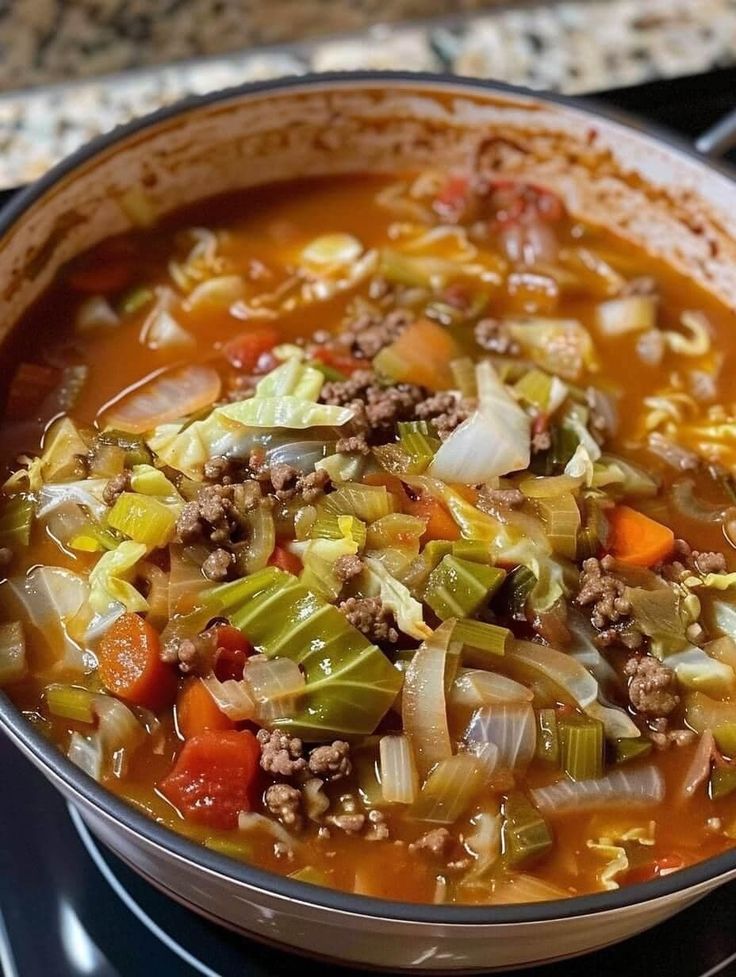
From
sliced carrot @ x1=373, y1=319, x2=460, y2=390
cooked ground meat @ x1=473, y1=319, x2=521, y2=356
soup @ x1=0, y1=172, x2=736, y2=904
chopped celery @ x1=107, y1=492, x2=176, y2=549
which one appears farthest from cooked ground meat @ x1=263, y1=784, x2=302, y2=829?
cooked ground meat @ x1=473, y1=319, x2=521, y2=356

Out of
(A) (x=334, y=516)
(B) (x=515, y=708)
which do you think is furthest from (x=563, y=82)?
(B) (x=515, y=708)

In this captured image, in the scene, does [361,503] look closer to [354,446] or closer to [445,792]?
[354,446]

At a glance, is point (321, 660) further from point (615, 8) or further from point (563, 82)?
point (615, 8)

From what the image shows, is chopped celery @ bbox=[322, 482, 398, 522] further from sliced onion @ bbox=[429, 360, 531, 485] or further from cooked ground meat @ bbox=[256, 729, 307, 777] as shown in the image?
cooked ground meat @ bbox=[256, 729, 307, 777]

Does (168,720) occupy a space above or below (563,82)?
below

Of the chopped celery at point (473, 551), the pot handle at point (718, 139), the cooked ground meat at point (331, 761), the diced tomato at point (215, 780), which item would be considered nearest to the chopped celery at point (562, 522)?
the chopped celery at point (473, 551)

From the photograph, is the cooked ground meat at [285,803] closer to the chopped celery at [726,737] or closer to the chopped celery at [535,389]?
the chopped celery at [726,737]
